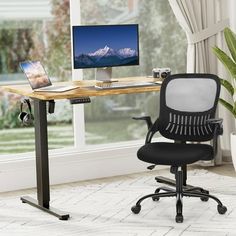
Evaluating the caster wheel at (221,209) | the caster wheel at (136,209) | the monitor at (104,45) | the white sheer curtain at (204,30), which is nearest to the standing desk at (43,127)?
the monitor at (104,45)

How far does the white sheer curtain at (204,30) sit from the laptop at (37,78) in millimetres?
1432

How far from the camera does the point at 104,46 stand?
5.15m

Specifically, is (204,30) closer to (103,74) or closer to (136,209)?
(103,74)

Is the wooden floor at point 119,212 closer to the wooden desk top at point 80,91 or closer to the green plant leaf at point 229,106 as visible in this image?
the green plant leaf at point 229,106

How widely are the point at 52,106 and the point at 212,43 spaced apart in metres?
1.96

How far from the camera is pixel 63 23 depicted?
566cm

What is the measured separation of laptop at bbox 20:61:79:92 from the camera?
187 inches

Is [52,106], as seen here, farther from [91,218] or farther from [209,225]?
[209,225]

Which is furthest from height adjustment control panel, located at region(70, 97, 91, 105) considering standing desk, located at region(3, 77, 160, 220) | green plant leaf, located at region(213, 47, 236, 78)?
green plant leaf, located at region(213, 47, 236, 78)

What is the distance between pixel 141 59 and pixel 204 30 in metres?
0.61

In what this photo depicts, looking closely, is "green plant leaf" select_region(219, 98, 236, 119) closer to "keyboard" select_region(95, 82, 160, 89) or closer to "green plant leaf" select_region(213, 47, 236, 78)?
"green plant leaf" select_region(213, 47, 236, 78)

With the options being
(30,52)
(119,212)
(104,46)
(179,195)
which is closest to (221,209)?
(179,195)

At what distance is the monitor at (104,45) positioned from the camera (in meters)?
5.08

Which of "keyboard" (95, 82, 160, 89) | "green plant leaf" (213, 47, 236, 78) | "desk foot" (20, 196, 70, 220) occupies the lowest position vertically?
"desk foot" (20, 196, 70, 220)
